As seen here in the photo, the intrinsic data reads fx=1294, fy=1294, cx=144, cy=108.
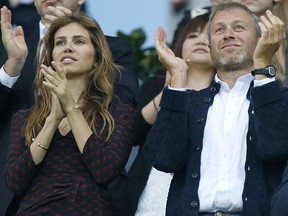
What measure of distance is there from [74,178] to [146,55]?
10.5 ft

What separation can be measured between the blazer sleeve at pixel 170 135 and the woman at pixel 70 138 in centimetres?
30

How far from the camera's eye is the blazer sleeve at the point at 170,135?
766cm

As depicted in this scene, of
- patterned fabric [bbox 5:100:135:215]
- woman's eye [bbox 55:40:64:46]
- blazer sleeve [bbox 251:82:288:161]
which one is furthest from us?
woman's eye [bbox 55:40:64:46]

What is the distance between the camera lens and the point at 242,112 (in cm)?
773

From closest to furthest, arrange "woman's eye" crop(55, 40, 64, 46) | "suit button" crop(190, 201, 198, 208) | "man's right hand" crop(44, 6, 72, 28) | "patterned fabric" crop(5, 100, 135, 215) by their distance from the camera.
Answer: "suit button" crop(190, 201, 198, 208)
"patterned fabric" crop(5, 100, 135, 215)
"woman's eye" crop(55, 40, 64, 46)
"man's right hand" crop(44, 6, 72, 28)

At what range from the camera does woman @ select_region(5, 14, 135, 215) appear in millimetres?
7812

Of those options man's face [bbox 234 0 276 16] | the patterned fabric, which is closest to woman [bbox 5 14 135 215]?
the patterned fabric

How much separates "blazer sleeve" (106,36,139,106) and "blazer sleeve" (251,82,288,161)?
1261 millimetres

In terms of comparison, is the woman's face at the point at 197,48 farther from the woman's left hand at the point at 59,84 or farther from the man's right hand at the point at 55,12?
the woman's left hand at the point at 59,84

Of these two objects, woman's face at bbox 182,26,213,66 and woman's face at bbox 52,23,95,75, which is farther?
woman's face at bbox 182,26,213,66

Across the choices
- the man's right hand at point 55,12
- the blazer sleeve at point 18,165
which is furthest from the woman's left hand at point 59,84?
the man's right hand at point 55,12

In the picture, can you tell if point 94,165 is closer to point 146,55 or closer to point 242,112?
point 242,112

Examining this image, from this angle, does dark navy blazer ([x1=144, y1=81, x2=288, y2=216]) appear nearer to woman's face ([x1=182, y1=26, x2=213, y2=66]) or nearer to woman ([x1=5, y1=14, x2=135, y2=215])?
woman ([x1=5, y1=14, x2=135, y2=215])

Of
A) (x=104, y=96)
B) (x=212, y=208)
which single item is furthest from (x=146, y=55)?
(x=212, y=208)
